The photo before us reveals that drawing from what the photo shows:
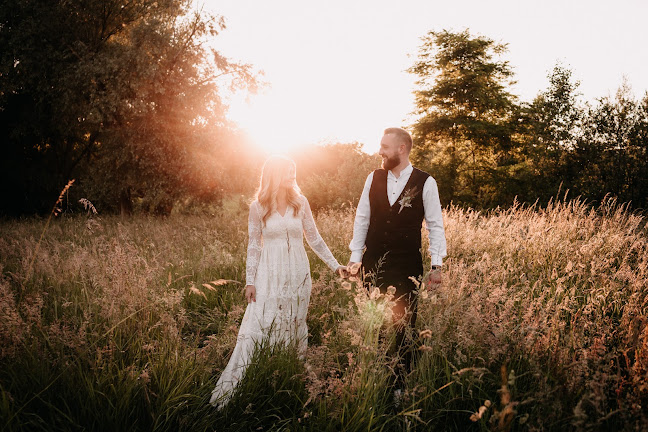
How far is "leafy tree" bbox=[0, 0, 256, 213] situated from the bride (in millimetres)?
12786

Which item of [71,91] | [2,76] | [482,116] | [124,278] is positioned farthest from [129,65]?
[482,116]

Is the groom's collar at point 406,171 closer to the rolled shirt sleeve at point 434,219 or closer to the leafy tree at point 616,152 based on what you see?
the rolled shirt sleeve at point 434,219

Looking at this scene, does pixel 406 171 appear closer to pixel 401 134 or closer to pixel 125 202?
pixel 401 134

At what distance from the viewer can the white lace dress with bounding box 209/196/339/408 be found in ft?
10.5

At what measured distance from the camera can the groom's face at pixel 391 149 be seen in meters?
3.40

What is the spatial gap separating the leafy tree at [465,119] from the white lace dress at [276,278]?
81.0 feet

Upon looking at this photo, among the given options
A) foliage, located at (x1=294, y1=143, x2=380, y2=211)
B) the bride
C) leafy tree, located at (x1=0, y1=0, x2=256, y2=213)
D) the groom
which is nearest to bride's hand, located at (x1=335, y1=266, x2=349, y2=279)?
the bride

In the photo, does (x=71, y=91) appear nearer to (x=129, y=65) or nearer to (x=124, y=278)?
(x=129, y=65)

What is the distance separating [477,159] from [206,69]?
67.8ft

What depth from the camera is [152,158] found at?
1569 centimetres

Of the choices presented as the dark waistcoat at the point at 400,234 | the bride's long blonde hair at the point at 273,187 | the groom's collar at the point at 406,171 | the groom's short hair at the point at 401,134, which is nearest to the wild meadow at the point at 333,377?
the dark waistcoat at the point at 400,234

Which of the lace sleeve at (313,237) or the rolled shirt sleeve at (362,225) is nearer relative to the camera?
the rolled shirt sleeve at (362,225)

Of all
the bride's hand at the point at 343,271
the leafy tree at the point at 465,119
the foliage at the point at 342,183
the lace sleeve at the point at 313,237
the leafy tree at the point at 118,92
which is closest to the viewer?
the bride's hand at the point at 343,271

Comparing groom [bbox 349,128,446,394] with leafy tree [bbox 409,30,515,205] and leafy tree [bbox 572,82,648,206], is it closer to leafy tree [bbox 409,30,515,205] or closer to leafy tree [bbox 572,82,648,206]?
leafy tree [bbox 572,82,648,206]
